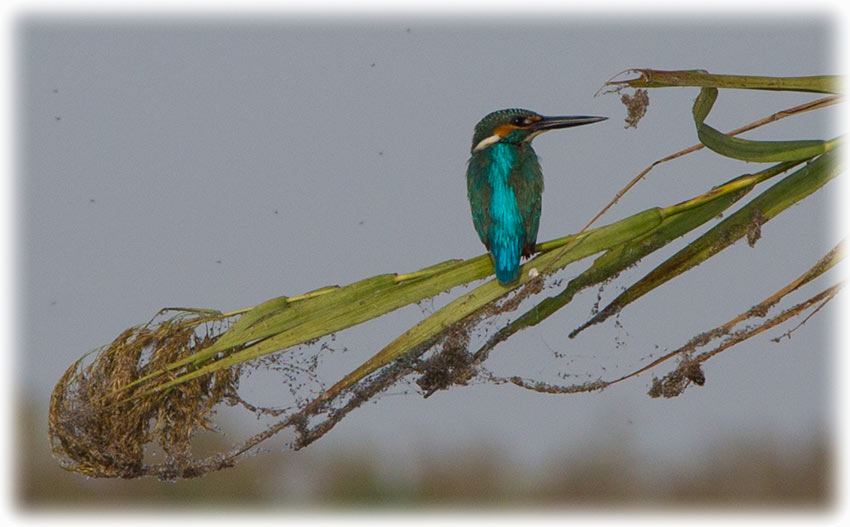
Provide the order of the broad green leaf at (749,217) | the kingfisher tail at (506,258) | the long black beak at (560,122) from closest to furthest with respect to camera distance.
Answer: the broad green leaf at (749,217)
the kingfisher tail at (506,258)
the long black beak at (560,122)

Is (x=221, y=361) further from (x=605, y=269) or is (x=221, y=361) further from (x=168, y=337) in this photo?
(x=605, y=269)

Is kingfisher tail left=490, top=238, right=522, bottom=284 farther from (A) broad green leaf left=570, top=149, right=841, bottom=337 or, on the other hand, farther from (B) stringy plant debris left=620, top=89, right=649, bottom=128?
(B) stringy plant debris left=620, top=89, right=649, bottom=128

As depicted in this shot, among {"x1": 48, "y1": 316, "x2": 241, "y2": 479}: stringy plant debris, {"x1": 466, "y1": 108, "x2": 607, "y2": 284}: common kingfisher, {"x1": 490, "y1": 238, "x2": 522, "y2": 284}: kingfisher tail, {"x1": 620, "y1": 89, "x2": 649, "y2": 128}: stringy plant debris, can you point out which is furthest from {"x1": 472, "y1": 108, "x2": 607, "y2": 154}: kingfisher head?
{"x1": 48, "y1": 316, "x2": 241, "y2": 479}: stringy plant debris

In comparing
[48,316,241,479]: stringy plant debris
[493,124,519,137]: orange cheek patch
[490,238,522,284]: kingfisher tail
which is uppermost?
[493,124,519,137]: orange cheek patch

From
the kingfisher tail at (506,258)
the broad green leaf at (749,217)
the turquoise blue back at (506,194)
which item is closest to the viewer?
the broad green leaf at (749,217)

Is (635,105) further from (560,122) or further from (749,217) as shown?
(560,122)

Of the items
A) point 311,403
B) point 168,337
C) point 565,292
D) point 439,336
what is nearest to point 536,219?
point 565,292

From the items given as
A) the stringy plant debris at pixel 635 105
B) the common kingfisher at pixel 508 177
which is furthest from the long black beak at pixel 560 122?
the stringy plant debris at pixel 635 105

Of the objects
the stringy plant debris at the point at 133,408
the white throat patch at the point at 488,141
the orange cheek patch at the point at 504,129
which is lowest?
the stringy plant debris at the point at 133,408

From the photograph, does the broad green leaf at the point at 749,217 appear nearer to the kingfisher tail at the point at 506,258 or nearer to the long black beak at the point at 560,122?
the kingfisher tail at the point at 506,258
